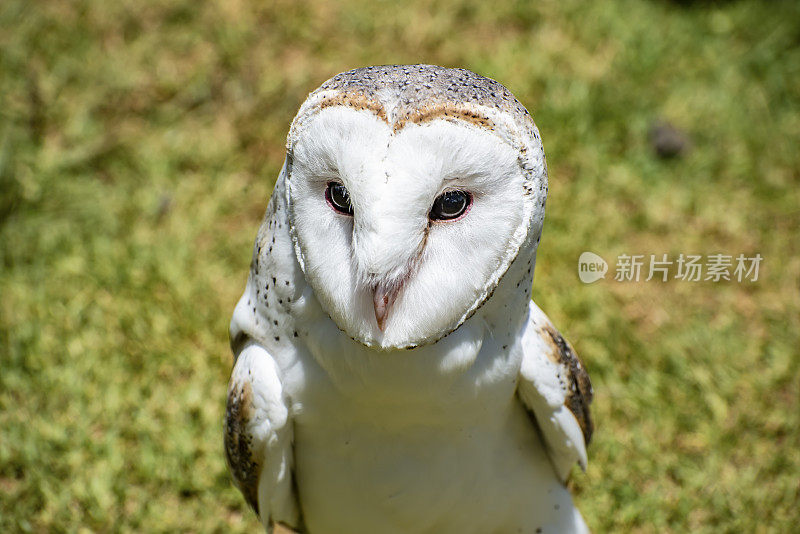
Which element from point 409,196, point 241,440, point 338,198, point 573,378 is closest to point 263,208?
point 241,440

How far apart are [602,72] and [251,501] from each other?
281 cm

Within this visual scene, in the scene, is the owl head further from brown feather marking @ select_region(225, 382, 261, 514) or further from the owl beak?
brown feather marking @ select_region(225, 382, 261, 514)

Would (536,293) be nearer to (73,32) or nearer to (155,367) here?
(155,367)

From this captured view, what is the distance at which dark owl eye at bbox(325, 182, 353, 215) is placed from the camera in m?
1.23

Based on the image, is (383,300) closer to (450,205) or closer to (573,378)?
(450,205)

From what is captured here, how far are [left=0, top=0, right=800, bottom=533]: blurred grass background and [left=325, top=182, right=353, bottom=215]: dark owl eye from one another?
151 cm

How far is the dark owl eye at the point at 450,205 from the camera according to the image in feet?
3.95

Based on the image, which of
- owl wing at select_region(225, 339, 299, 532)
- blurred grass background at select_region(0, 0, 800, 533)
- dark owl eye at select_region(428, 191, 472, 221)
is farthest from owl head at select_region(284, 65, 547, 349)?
blurred grass background at select_region(0, 0, 800, 533)

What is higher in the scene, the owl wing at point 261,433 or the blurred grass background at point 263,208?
the blurred grass background at point 263,208

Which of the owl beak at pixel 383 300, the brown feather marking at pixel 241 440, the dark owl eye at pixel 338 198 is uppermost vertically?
the dark owl eye at pixel 338 198

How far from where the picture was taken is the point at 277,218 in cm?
150

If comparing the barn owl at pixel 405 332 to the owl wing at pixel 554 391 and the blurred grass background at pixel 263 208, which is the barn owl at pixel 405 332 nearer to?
the owl wing at pixel 554 391

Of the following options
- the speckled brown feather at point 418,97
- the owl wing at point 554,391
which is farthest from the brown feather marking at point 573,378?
the speckled brown feather at point 418,97

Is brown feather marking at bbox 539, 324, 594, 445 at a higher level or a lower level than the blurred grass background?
lower
